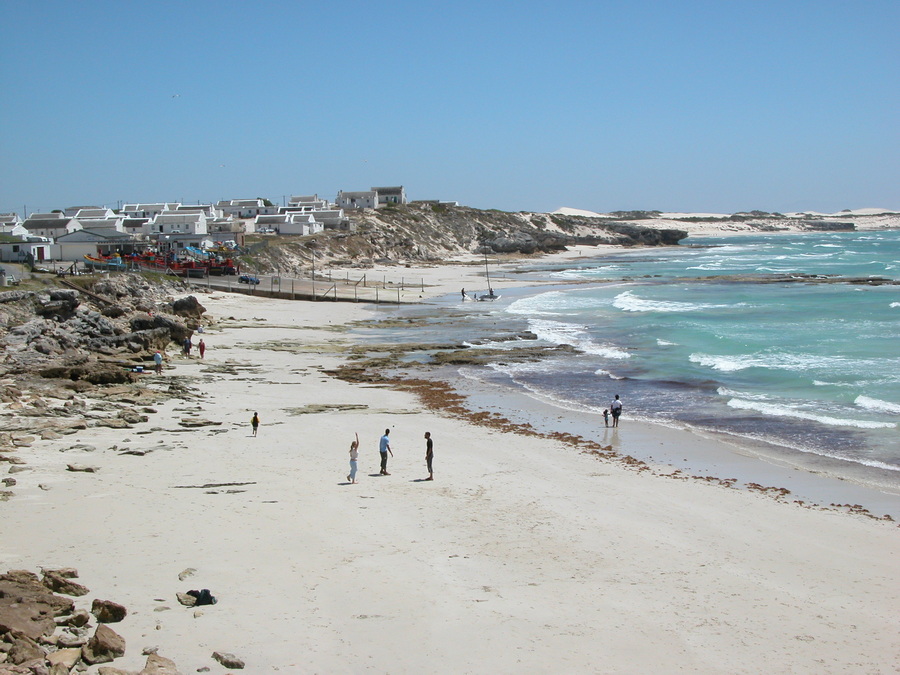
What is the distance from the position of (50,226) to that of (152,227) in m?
8.84

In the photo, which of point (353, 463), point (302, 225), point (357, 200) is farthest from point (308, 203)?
point (353, 463)

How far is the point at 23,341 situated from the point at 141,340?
353cm

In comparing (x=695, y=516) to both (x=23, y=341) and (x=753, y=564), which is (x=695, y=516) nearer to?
(x=753, y=564)

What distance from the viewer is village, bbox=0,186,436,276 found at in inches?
1992

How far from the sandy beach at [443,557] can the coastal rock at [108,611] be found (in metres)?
0.18

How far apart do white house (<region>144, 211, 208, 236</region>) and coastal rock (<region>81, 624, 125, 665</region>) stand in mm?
69117

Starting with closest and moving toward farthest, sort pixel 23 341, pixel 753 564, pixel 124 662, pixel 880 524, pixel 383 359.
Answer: pixel 124 662, pixel 753 564, pixel 880 524, pixel 23 341, pixel 383 359

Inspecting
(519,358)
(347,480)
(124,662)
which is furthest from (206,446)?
(519,358)

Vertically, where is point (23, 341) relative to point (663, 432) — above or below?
above

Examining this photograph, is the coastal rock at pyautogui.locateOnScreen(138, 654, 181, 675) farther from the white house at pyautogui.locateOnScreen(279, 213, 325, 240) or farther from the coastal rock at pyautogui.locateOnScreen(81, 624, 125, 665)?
the white house at pyautogui.locateOnScreen(279, 213, 325, 240)

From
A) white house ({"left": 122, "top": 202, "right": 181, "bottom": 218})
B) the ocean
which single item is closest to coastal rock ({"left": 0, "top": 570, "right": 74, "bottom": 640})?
the ocean

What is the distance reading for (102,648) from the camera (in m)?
7.58

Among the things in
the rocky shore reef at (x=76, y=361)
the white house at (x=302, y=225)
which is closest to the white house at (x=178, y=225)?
the white house at (x=302, y=225)

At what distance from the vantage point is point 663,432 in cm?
2014
